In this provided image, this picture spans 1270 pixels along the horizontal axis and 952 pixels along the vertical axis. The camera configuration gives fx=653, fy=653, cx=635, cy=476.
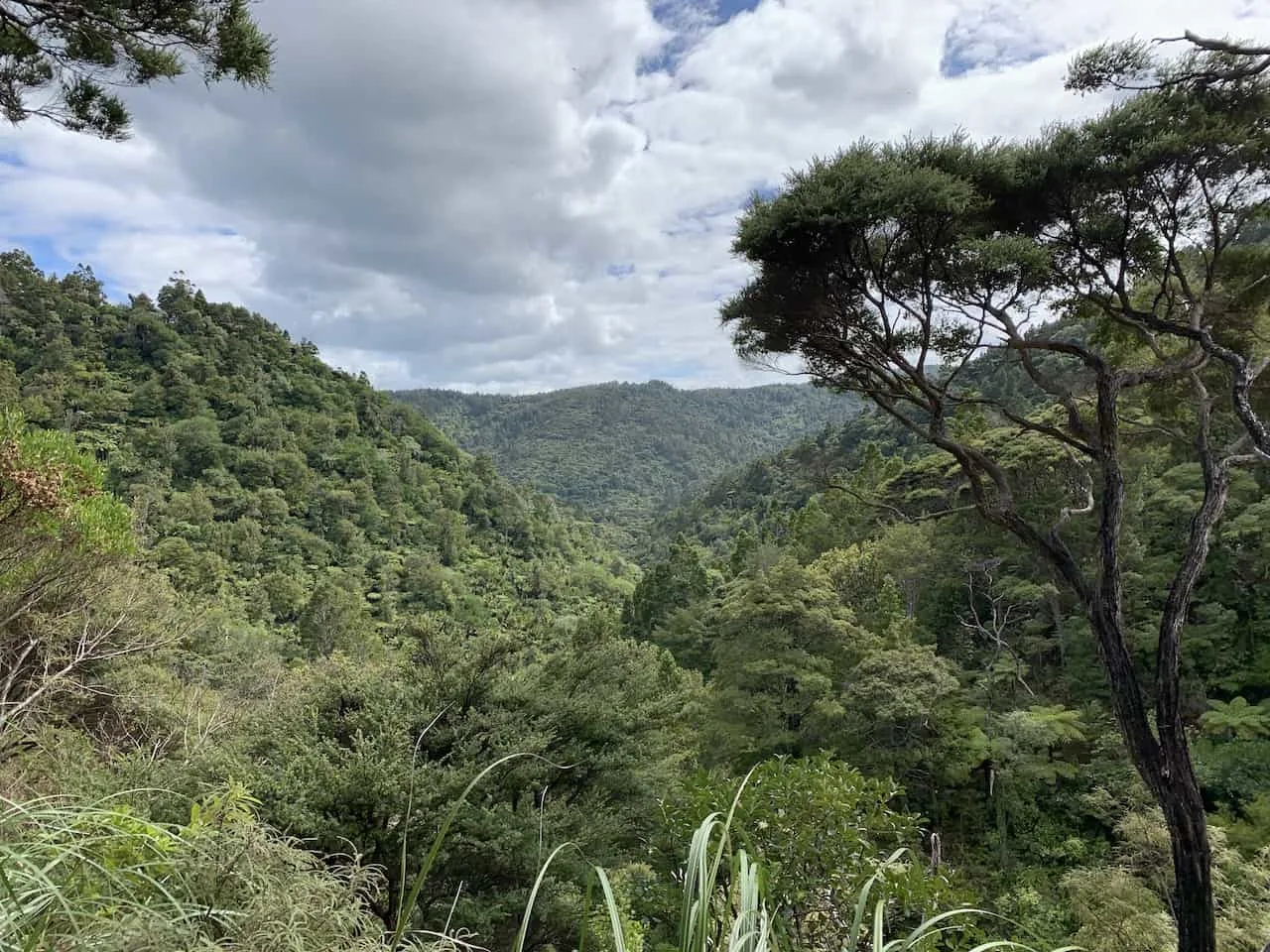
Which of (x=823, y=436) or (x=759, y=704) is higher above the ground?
(x=823, y=436)

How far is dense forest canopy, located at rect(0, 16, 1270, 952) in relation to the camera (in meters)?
1.77

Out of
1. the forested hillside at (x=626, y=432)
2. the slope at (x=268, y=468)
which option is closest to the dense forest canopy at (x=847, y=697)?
the slope at (x=268, y=468)

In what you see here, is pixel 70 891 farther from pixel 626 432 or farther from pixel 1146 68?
pixel 626 432

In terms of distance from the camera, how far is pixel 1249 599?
41.6ft

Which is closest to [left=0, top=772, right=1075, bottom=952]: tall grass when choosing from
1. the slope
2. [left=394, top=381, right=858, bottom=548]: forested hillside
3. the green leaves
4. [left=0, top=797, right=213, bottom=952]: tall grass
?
[left=0, top=797, right=213, bottom=952]: tall grass

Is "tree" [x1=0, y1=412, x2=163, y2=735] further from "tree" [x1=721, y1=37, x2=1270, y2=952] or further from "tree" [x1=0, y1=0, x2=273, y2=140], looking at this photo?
"tree" [x1=721, y1=37, x2=1270, y2=952]

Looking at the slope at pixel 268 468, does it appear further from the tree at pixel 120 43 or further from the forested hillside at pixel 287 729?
the tree at pixel 120 43

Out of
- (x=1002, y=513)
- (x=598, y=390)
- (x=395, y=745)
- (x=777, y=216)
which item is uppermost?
(x=598, y=390)

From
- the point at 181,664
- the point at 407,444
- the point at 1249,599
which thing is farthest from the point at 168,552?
the point at 1249,599

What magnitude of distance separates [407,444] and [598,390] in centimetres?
11364

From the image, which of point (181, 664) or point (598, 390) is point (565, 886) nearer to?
Answer: point (181, 664)

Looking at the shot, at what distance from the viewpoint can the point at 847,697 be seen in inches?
412

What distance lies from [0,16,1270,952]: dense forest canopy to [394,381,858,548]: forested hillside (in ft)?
247

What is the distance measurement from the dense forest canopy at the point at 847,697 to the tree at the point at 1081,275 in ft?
0.09
